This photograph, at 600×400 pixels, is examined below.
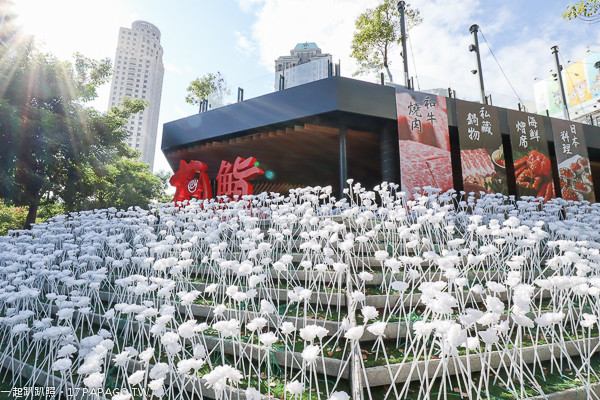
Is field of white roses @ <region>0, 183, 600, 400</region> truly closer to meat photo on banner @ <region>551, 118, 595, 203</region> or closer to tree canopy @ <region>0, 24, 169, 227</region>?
meat photo on banner @ <region>551, 118, 595, 203</region>

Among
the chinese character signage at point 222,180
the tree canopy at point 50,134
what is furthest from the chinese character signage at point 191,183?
the tree canopy at point 50,134

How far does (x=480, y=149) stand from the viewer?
456 inches

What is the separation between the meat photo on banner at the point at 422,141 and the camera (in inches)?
413

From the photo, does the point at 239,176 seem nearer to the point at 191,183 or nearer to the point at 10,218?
the point at 191,183

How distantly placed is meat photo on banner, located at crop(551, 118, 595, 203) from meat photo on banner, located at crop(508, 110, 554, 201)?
84 cm

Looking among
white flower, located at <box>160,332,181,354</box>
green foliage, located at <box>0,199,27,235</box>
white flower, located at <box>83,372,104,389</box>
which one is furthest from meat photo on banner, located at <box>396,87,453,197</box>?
green foliage, located at <box>0,199,27,235</box>

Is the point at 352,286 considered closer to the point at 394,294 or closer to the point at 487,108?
the point at 394,294

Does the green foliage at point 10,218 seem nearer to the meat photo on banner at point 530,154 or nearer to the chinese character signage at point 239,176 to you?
the chinese character signage at point 239,176

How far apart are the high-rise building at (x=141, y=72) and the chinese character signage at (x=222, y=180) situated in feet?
221

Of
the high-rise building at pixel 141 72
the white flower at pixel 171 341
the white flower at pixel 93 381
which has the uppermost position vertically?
the high-rise building at pixel 141 72

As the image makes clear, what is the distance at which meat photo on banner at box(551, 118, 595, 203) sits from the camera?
42.7 ft

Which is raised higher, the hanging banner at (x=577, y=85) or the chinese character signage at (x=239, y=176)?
the hanging banner at (x=577, y=85)

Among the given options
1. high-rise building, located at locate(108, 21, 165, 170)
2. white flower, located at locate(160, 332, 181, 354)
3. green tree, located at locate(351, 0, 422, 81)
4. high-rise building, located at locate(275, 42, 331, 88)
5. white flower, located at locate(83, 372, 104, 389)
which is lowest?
white flower, located at locate(83, 372, 104, 389)

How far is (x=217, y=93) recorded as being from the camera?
43.6 ft
